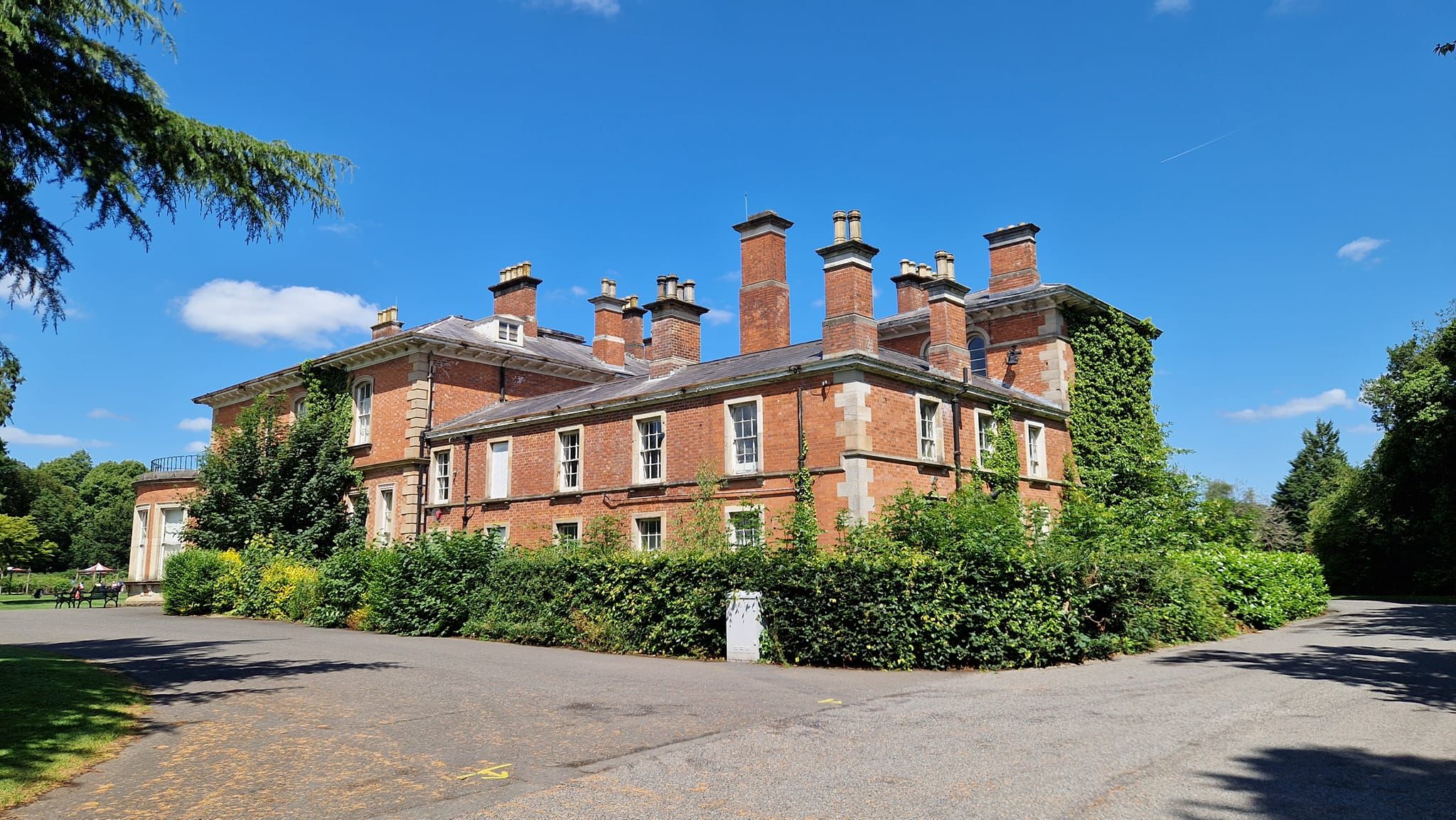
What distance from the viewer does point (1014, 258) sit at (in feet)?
93.1

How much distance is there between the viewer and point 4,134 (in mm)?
9328

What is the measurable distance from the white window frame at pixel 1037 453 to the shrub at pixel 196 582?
2233 cm

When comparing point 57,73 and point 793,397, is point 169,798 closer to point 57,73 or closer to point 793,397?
point 57,73

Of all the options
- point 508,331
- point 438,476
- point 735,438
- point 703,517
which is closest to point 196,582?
point 438,476

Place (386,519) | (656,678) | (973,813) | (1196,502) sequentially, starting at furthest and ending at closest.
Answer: (386,519) < (1196,502) < (656,678) < (973,813)

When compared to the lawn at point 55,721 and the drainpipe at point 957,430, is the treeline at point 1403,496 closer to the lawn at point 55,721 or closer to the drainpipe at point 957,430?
the drainpipe at point 957,430

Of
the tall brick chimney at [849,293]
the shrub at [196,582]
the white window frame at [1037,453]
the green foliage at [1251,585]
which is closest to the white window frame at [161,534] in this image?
the shrub at [196,582]

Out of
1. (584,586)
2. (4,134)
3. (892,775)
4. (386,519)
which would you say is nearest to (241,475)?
(386,519)

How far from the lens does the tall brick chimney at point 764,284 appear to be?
2419cm

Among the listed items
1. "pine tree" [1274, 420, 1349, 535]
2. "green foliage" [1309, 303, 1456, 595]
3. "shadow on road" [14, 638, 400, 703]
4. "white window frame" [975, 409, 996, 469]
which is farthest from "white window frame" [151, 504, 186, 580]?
"pine tree" [1274, 420, 1349, 535]

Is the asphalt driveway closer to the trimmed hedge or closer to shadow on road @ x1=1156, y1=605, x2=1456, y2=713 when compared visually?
shadow on road @ x1=1156, y1=605, x2=1456, y2=713

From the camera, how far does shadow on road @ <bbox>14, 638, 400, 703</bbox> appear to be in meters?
11.0

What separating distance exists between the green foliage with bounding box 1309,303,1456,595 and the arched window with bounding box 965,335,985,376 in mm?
16893

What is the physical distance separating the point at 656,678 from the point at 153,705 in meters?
5.83
